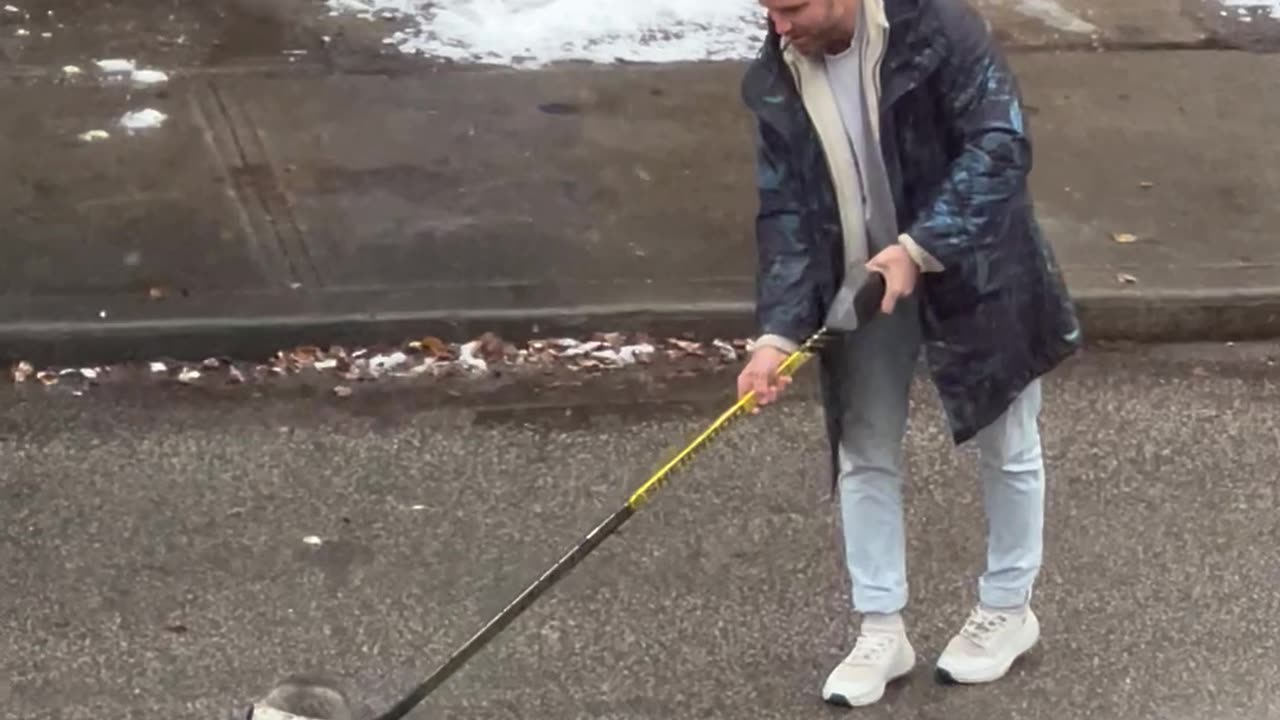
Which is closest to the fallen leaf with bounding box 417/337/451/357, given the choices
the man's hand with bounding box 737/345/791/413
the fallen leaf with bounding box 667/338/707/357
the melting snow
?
the fallen leaf with bounding box 667/338/707/357

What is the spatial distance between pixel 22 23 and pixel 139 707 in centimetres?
461

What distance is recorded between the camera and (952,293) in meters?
3.46

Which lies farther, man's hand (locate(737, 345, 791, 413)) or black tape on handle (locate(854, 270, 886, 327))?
man's hand (locate(737, 345, 791, 413))

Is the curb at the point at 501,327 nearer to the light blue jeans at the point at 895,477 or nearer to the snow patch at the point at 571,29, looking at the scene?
the light blue jeans at the point at 895,477

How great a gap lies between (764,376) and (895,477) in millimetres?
483

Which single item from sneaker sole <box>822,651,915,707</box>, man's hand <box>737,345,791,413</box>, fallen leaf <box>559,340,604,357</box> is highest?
man's hand <box>737,345,791,413</box>

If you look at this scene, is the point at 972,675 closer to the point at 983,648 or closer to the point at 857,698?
the point at 983,648

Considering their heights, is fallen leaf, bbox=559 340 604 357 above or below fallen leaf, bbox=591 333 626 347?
below

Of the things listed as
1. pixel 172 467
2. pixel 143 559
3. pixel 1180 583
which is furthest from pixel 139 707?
pixel 1180 583

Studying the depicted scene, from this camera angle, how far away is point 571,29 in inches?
313

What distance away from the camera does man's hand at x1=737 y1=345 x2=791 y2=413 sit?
3.45 meters

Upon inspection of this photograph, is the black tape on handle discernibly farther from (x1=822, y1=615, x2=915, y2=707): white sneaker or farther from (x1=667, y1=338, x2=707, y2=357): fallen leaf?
(x1=667, y1=338, x2=707, y2=357): fallen leaf

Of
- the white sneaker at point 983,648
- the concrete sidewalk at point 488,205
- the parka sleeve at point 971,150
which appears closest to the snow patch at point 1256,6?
the concrete sidewalk at point 488,205

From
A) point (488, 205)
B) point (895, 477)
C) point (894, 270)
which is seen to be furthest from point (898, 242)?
point (488, 205)
